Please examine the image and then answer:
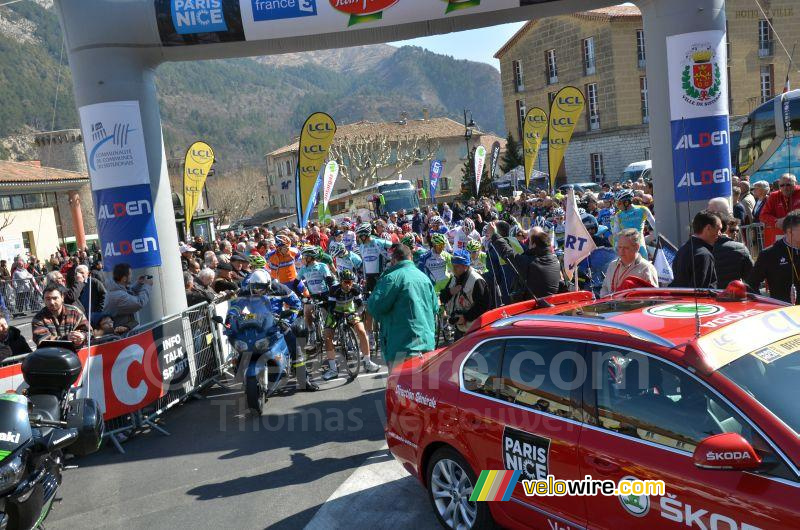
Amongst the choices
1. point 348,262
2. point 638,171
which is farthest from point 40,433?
point 638,171

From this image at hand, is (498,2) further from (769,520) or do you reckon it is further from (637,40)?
(637,40)

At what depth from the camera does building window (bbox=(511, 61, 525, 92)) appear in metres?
49.4

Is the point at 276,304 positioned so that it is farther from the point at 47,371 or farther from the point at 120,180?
the point at 47,371

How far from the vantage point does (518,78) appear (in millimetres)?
49844

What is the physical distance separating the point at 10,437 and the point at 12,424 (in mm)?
96

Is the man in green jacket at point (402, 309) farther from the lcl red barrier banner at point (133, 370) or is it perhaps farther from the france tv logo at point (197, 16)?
the france tv logo at point (197, 16)

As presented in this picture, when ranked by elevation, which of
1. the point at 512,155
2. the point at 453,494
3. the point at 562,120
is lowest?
the point at 453,494

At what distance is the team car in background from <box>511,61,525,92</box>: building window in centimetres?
4777

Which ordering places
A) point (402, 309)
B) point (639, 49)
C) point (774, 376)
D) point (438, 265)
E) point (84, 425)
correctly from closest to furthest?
point (774, 376), point (84, 425), point (402, 309), point (438, 265), point (639, 49)

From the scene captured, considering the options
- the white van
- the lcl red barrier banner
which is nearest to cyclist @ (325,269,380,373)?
the lcl red barrier banner

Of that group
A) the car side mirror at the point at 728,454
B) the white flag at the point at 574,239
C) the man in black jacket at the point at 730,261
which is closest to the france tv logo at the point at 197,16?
the white flag at the point at 574,239

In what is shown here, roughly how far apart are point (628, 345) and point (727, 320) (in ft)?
1.79

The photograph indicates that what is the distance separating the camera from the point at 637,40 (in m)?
42.0

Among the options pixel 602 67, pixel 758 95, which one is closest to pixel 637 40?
pixel 602 67
